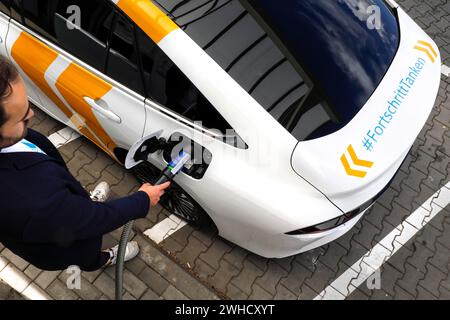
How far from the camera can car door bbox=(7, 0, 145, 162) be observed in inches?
104

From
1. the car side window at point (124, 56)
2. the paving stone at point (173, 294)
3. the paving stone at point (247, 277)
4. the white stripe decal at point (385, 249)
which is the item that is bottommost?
the white stripe decal at point (385, 249)

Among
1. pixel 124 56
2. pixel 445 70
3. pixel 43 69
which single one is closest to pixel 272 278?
pixel 124 56

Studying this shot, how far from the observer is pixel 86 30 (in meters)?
2.71

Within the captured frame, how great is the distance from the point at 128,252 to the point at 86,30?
171cm

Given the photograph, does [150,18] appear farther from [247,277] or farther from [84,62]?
[247,277]

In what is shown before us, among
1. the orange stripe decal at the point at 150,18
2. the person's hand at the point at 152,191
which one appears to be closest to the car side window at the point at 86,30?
the orange stripe decal at the point at 150,18

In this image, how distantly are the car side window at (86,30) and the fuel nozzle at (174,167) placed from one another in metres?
0.83

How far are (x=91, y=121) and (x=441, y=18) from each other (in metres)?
4.72

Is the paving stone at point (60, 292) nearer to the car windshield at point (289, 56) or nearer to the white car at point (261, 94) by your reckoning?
the white car at point (261, 94)

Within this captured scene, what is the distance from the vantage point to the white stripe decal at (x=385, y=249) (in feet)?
10.7

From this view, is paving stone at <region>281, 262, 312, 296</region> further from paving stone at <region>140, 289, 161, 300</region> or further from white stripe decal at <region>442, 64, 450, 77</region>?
white stripe decal at <region>442, 64, 450, 77</region>

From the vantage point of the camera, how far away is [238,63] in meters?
2.39
